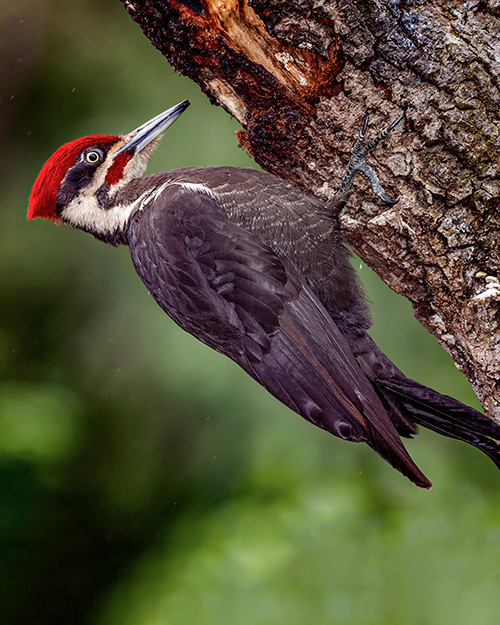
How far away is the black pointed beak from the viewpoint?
1.93 m

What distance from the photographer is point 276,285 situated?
1646mm

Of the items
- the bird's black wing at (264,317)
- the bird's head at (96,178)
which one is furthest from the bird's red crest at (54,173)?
the bird's black wing at (264,317)

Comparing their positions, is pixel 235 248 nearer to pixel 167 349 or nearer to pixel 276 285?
pixel 276 285

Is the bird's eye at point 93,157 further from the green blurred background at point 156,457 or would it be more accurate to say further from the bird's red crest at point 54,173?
the green blurred background at point 156,457

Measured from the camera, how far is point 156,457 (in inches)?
121

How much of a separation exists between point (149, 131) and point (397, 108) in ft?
2.73

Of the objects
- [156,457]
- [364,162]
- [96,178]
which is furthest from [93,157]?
[156,457]

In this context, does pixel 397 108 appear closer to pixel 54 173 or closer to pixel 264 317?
pixel 264 317

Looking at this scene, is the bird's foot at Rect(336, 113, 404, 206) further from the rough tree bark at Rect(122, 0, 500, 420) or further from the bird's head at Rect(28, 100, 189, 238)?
the bird's head at Rect(28, 100, 189, 238)

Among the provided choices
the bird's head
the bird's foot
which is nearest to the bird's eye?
the bird's head

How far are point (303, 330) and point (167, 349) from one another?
4.57 feet

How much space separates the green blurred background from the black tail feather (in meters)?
0.92

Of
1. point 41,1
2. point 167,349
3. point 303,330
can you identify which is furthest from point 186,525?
point 41,1

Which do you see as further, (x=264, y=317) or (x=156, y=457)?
(x=156, y=457)
